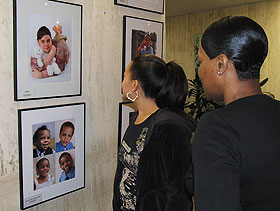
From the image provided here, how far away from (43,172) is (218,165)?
3.95 ft

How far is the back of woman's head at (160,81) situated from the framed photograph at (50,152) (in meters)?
0.45

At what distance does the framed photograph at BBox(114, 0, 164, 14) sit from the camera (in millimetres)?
2072

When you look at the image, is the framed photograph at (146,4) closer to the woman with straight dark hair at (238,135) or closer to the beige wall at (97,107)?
the beige wall at (97,107)

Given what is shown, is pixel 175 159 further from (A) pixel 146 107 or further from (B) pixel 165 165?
(A) pixel 146 107

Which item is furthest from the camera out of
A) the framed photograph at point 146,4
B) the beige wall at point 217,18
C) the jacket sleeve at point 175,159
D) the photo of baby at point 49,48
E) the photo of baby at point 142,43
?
the beige wall at point 217,18

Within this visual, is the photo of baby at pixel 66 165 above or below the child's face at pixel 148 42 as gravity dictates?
below

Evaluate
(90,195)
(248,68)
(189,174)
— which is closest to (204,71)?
(248,68)

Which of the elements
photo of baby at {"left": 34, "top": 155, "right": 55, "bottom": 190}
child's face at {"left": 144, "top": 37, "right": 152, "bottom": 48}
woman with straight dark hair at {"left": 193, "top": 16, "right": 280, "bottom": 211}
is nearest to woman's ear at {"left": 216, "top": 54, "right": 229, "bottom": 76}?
woman with straight dark hair at {"left": 193, "top": 16, "right": 280, "bottom": 211}

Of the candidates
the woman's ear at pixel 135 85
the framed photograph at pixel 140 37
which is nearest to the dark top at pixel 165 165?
the woman's ear at pixel 135 85

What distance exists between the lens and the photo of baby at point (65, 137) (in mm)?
1735

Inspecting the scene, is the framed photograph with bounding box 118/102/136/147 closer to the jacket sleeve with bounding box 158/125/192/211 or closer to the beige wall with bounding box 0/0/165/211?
the beige wall with bounding box 0/0/165/211

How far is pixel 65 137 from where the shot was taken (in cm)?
177

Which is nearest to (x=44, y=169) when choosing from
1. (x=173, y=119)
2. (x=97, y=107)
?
(x=97, y=107)

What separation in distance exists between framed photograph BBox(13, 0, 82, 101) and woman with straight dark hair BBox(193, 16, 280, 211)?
1032 mm
